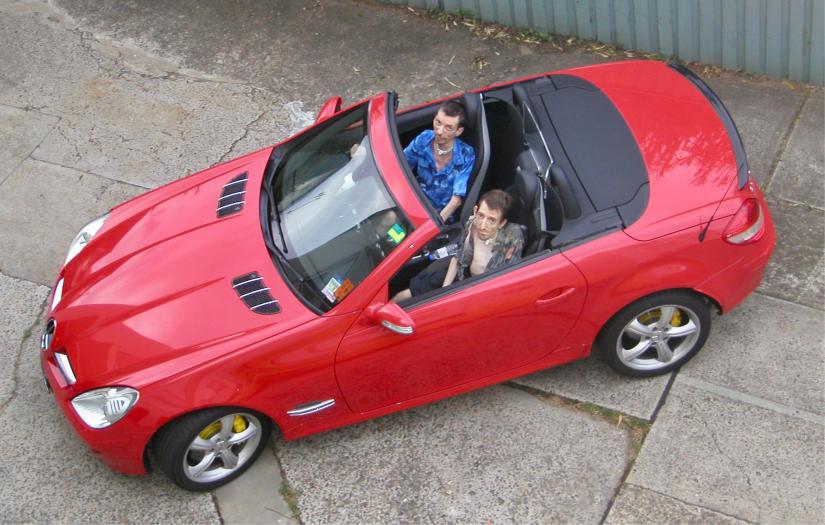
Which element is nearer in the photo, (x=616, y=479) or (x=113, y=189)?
(x=616, y=479)

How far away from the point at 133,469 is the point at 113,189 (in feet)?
9.37

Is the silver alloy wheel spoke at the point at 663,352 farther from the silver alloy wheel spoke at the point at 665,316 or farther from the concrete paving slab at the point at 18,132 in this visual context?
the concrete paving slab at the point at 18,132

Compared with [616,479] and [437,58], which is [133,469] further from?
[437,58]

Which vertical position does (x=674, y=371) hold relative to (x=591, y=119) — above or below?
below

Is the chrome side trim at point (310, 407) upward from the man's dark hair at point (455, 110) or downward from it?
downward

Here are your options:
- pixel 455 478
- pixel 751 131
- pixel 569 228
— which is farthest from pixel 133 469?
pixel 751 131

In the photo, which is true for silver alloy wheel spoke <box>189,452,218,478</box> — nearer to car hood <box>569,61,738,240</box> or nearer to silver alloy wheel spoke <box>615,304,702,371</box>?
silver alloy wheel spoke <box>615,304,702,371</box>

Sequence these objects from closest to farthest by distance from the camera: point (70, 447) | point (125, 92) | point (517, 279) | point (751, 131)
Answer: point (517, 279) < point (70, 447) < point (751, 131) < point (125, 92)

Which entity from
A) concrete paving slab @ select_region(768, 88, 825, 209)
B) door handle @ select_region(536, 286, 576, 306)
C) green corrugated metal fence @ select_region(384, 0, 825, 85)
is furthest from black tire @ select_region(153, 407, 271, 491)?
green corrugated metal fence @ select_region(384, 0, 825, 85)

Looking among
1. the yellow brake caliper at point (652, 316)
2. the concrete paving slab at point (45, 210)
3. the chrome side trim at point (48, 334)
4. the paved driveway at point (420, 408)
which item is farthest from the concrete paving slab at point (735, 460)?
the concrete paving slab at point (45, 210)

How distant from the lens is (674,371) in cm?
595

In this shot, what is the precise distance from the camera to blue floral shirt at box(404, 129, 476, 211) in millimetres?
5862

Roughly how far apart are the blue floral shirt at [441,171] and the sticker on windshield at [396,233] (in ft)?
2.24

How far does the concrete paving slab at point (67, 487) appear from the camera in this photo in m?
5.45
